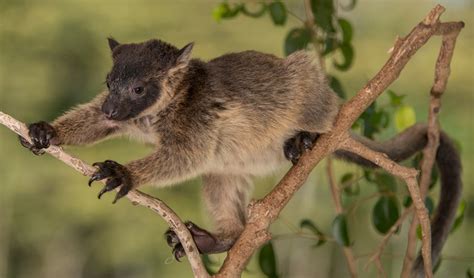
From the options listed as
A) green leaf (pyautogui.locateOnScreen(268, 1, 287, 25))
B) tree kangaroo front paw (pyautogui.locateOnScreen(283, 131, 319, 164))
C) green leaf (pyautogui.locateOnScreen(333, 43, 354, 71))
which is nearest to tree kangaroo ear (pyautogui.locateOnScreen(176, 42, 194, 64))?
tree kangaroo front paw (pyautogui.locateOnScreen(283, 131, 319, 164))

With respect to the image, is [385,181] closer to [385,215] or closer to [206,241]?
[385,215]

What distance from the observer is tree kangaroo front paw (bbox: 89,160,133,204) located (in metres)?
1.79

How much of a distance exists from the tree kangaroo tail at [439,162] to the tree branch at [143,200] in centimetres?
71

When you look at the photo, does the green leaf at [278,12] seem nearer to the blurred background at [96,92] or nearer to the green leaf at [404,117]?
the green leaf at [404,117]

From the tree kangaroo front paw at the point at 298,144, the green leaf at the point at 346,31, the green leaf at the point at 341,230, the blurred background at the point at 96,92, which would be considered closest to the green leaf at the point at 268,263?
the green leaf at the point at 341,230

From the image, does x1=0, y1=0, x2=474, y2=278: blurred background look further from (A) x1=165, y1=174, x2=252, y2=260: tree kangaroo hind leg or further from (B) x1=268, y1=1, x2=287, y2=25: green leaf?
(A) x1=165, y1=174, x2=252, y2=260: tree kangaroo hind leg

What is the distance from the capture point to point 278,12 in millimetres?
2553

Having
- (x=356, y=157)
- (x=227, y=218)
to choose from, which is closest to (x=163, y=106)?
(x=227, y=218)

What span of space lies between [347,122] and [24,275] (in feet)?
17.4

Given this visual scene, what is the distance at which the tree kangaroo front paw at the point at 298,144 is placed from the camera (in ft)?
7.13

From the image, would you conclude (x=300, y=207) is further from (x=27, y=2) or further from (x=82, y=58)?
(x=27, y=2)

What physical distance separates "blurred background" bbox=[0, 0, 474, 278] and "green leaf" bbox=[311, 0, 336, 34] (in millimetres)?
3563

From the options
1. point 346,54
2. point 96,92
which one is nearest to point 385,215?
point 346,54

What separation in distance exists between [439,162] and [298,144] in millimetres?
544
